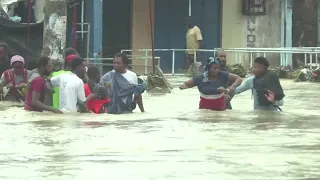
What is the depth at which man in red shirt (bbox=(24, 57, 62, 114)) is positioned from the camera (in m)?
10.7

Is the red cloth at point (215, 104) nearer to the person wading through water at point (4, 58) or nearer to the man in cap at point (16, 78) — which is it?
the man in cap at point (16, 78)

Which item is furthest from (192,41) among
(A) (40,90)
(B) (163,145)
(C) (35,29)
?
(B) (163,145)

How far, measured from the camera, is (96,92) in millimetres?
10805

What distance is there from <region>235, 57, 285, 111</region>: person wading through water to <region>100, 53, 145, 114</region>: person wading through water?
1389mm

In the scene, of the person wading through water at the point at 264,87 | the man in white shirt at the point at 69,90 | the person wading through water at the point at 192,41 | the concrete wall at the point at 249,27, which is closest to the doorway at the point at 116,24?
the person wading through water at the point at 192,41

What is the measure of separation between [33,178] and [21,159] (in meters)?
1.02

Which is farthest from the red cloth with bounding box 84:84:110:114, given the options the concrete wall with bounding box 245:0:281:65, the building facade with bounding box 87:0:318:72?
the concrete wall with bounding box 245:0:281:65

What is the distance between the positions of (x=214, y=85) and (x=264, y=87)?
69 cm

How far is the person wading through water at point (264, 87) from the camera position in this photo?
10.9m

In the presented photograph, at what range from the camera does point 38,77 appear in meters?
10.8

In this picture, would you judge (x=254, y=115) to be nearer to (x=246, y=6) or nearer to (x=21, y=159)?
(x=21, y=159)

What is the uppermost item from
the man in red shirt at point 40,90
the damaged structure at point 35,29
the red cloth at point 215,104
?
the damaged structure at point 35,29

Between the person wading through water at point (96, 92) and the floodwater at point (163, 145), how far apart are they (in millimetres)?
207

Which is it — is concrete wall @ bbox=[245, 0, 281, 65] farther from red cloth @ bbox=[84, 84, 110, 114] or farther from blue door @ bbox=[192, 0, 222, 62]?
red cloth @ bbox=[84, 84, 110, 114]
